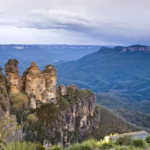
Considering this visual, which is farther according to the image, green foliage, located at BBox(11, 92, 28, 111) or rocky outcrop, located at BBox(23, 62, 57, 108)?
rocky outcrop, located at BBox(23, 62, 57, 108)

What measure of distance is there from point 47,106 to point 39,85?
6.80 m

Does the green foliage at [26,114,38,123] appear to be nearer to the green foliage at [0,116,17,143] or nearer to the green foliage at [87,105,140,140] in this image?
the green foliage at [87,105,140,140]

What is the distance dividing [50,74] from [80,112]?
2151 centimetres

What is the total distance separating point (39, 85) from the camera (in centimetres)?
5281

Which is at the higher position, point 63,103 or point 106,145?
point 106,145

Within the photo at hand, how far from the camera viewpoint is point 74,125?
211ft

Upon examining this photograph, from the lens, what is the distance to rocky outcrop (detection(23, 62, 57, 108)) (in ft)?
165

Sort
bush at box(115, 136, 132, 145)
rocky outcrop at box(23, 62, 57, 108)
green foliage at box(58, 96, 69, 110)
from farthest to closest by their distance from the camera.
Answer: green foliage at box(58, 96, 69, 110) → rocky outcrop at box(23, 62, 57, 108) → bush at box(115, 136, 132, 145)

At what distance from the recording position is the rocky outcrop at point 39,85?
50.3m

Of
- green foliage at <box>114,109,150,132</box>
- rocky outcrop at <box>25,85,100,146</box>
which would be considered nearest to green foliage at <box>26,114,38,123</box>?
rocky outcrop at <box>25,85,100,146</box>

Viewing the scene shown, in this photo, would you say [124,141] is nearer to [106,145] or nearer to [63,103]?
[106,145]

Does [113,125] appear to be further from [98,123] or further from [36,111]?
[36,111]

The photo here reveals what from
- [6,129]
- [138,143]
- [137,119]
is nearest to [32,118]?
[6,129]

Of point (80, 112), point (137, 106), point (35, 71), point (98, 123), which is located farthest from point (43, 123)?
point (137, 106)
